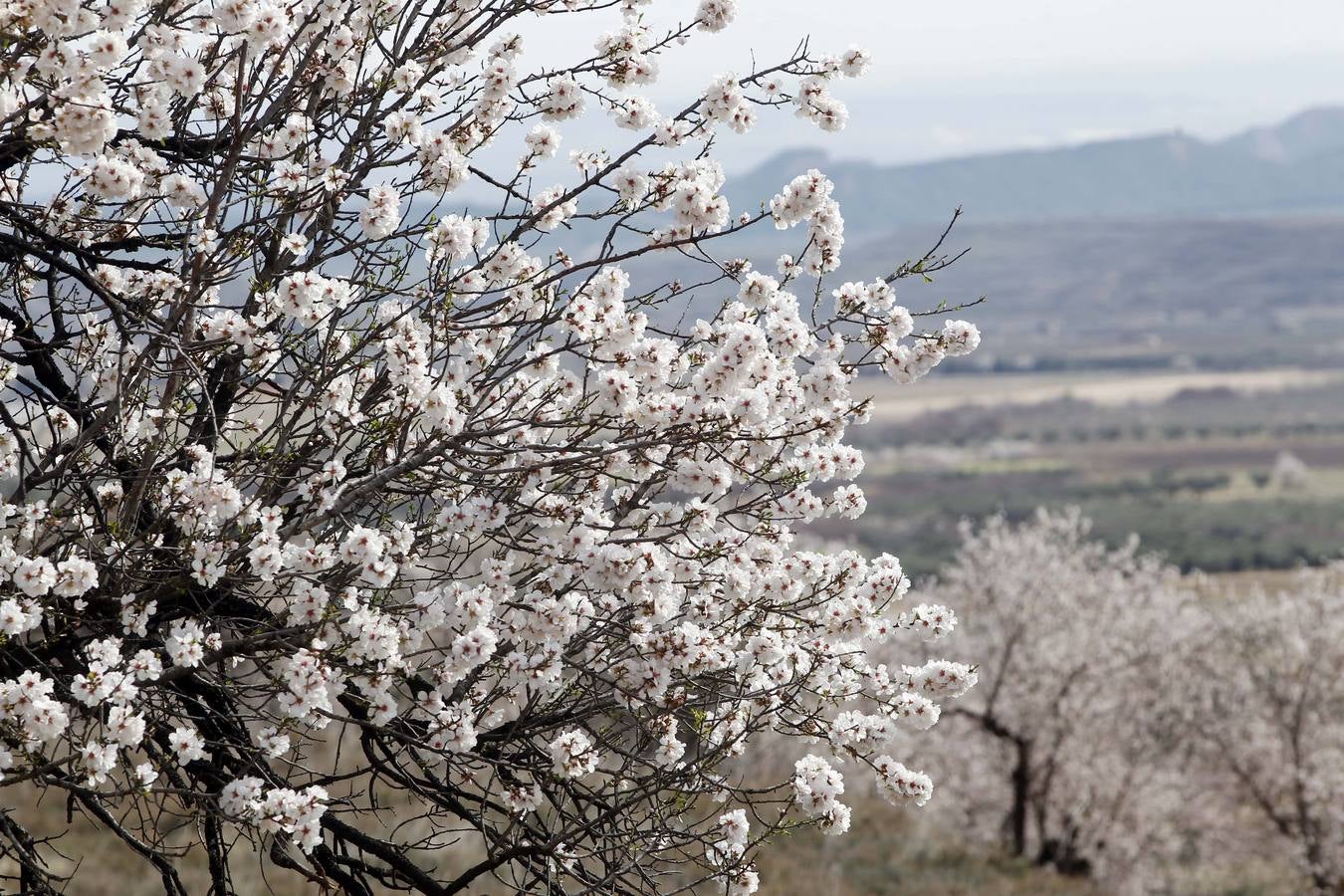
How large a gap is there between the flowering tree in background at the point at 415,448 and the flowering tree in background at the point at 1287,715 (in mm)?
20062

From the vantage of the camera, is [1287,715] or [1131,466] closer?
[1287,715]

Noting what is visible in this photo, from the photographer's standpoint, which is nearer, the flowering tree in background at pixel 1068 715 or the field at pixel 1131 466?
the flowering tree in background at pixel 1068 715

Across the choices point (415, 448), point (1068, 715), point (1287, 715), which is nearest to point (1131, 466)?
point (1287, 715)

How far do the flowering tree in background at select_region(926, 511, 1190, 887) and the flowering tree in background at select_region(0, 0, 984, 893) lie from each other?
61.2 ft

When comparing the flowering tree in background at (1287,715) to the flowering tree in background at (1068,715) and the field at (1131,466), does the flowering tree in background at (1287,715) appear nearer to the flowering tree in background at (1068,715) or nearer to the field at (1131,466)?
the flowering tree in background at (1068,715)

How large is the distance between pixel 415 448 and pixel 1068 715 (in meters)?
21.2

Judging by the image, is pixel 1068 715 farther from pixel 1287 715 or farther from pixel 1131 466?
pixel 1131 466

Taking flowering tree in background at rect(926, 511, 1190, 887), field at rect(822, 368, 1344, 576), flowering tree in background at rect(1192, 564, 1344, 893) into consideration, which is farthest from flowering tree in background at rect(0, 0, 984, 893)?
field at rect(822, 368, 1344, 576)

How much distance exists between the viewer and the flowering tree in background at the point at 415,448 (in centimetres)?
488

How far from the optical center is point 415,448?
537cm

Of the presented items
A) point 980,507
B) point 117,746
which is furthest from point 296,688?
point 980,507

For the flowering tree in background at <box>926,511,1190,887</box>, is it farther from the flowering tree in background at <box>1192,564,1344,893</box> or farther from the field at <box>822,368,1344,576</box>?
the field at <box>822,368,1344,576</box>

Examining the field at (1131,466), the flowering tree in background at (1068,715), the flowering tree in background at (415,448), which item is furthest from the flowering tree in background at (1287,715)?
the field at (1131,466)

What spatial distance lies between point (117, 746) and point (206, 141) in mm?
2832
